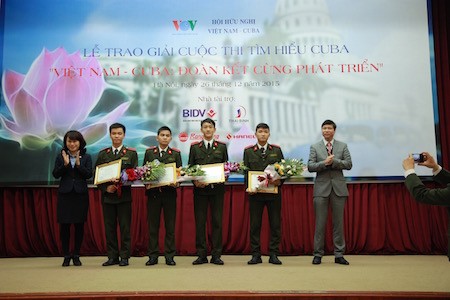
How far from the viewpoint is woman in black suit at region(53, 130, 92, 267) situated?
14.0 feet

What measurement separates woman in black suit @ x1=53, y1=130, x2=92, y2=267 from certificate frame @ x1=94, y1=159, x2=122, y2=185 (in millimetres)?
171

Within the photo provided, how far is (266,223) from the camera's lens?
5305mm

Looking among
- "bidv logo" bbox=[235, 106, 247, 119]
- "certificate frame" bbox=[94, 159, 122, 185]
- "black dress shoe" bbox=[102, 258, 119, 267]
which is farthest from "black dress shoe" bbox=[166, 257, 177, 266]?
"bidv logo" bbox=[235, 106, 247, 119]

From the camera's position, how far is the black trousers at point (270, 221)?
4.30 m

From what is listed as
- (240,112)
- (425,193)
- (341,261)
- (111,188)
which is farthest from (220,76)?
A: (425,193)

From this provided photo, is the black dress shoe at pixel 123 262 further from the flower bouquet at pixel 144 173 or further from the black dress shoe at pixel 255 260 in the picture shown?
the black dress shoe at pixel 255 260

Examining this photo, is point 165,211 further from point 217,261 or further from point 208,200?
point 217,261

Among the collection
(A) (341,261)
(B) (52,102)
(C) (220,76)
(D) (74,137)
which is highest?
(C) (220,76)

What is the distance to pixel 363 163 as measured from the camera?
17.0 ft

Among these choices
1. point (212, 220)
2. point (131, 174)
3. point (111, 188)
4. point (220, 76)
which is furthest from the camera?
point (220, 76)

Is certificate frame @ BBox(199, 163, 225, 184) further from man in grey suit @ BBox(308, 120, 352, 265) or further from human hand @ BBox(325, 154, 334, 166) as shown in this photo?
human hand @ BBox(325, 154, 334, 166)

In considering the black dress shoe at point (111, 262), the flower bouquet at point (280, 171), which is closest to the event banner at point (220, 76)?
the flower bouquet at point (280, 171)

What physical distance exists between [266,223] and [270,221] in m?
0.99

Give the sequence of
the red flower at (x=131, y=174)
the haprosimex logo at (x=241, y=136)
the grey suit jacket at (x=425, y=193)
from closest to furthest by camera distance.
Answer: the grey suit jacket at (x=425, y=193), the red flower at (x=131, y=174), the haprosimex logo at (x=241, y=136)
